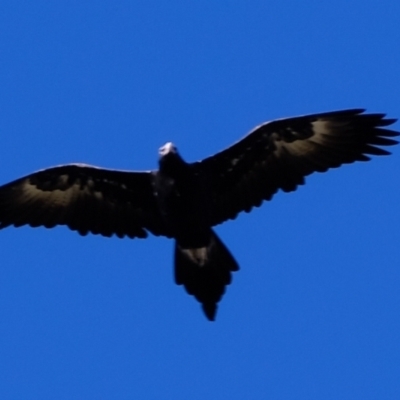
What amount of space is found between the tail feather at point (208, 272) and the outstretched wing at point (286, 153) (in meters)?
0.58

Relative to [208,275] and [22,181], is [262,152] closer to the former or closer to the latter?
[208,275]

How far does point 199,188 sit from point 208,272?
3.11ft

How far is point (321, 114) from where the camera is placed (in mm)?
16547

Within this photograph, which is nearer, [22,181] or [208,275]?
[208,275]

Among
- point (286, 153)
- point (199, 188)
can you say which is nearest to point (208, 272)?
point (199, 188)

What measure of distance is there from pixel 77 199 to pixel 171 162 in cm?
185

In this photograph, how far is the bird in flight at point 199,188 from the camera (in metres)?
16.0

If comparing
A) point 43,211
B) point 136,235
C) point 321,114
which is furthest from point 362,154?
point 43,211

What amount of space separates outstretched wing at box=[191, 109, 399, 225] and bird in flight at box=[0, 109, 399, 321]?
0.01m

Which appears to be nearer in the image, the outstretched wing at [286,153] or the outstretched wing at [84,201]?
the outstretched wing at [286,153]

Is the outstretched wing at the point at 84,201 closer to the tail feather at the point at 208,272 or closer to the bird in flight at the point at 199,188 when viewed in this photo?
the bird in flight at the point at 199,188

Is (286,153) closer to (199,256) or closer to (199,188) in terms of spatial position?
(199,188)

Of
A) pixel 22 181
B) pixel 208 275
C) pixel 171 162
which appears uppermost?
pixel 22 181

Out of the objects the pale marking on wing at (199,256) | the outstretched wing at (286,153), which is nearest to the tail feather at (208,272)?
the pale marking on wing at (199,256)
